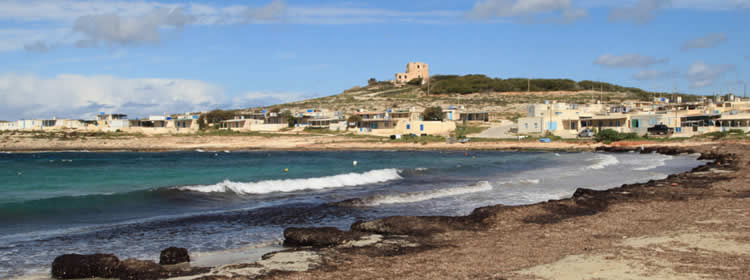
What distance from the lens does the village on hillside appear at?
63.4 meters

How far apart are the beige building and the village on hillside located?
73251 millimetres

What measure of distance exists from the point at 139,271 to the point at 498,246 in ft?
19.5

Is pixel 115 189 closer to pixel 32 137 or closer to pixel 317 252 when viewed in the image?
pixel 317 252

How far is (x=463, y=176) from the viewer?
30109 millimetres

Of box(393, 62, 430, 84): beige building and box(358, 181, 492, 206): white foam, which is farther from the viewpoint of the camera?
box(393, 62, 430, 84): beige building

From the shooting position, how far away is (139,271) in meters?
9.38

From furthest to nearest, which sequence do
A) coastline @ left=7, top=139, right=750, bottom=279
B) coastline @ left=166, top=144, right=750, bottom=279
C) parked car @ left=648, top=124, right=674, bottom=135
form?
parked car @ left=648, top=124, right=674, bottom=135, coastline @ left=7, top=139, right=750, bottom=279, coastline @ left=166, top=144, right=750, bottom=279

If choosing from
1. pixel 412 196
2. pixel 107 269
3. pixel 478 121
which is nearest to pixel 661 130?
pixel 478 121

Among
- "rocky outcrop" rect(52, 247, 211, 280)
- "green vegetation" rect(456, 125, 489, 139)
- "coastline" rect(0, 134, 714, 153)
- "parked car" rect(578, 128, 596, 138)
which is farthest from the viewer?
"green vegetation" rect(456, 125, 489, 139)

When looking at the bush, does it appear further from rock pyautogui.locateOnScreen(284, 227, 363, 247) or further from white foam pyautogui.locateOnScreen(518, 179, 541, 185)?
rock pyautogui.locateOnScreen(284, 227, 363, 247)

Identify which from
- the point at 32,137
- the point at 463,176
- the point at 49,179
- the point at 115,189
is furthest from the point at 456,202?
the point at 32,137

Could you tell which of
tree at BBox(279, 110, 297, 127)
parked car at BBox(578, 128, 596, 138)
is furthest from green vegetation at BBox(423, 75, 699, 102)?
parked car at BBox(578, 128, 596, 138)

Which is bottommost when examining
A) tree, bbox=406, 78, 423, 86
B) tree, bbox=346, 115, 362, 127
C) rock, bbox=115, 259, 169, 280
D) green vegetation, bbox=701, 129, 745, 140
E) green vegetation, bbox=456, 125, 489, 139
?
rock, bbox=115, 259, 169, 280

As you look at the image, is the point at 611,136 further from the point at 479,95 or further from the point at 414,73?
the point at 414,73
